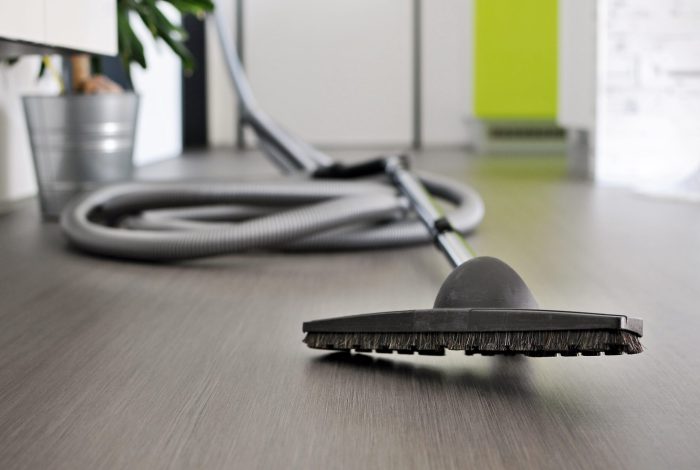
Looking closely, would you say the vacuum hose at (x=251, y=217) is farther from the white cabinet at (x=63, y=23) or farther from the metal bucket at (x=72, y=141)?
the white cabinet at (x=63, y=23)

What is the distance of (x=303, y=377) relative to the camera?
2.84 feet

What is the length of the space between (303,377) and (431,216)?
489 mm

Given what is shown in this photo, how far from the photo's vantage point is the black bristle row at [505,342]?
709mm

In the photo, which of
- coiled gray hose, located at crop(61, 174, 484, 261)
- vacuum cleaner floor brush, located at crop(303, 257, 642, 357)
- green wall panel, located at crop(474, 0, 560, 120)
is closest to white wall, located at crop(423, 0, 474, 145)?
green wall panel, located at crop(474, 0, 560, 120)

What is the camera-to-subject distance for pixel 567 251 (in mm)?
1622

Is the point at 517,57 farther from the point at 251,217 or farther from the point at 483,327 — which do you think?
the point at 483,327

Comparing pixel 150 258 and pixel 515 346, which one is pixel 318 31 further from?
pixel 515 346

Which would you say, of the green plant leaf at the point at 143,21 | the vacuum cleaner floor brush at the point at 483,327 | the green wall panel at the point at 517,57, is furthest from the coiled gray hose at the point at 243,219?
the green wall panel at the point at 517,57

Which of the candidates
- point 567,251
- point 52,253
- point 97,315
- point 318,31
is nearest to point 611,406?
point 97,315

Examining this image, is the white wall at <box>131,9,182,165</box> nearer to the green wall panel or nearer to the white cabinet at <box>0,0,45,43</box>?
the green wall panel

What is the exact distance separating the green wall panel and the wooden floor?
9.70ft

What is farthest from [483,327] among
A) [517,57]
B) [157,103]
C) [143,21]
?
[517,57]

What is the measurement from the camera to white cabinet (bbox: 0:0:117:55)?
1259 millimetres

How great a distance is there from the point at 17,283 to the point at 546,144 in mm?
3602
